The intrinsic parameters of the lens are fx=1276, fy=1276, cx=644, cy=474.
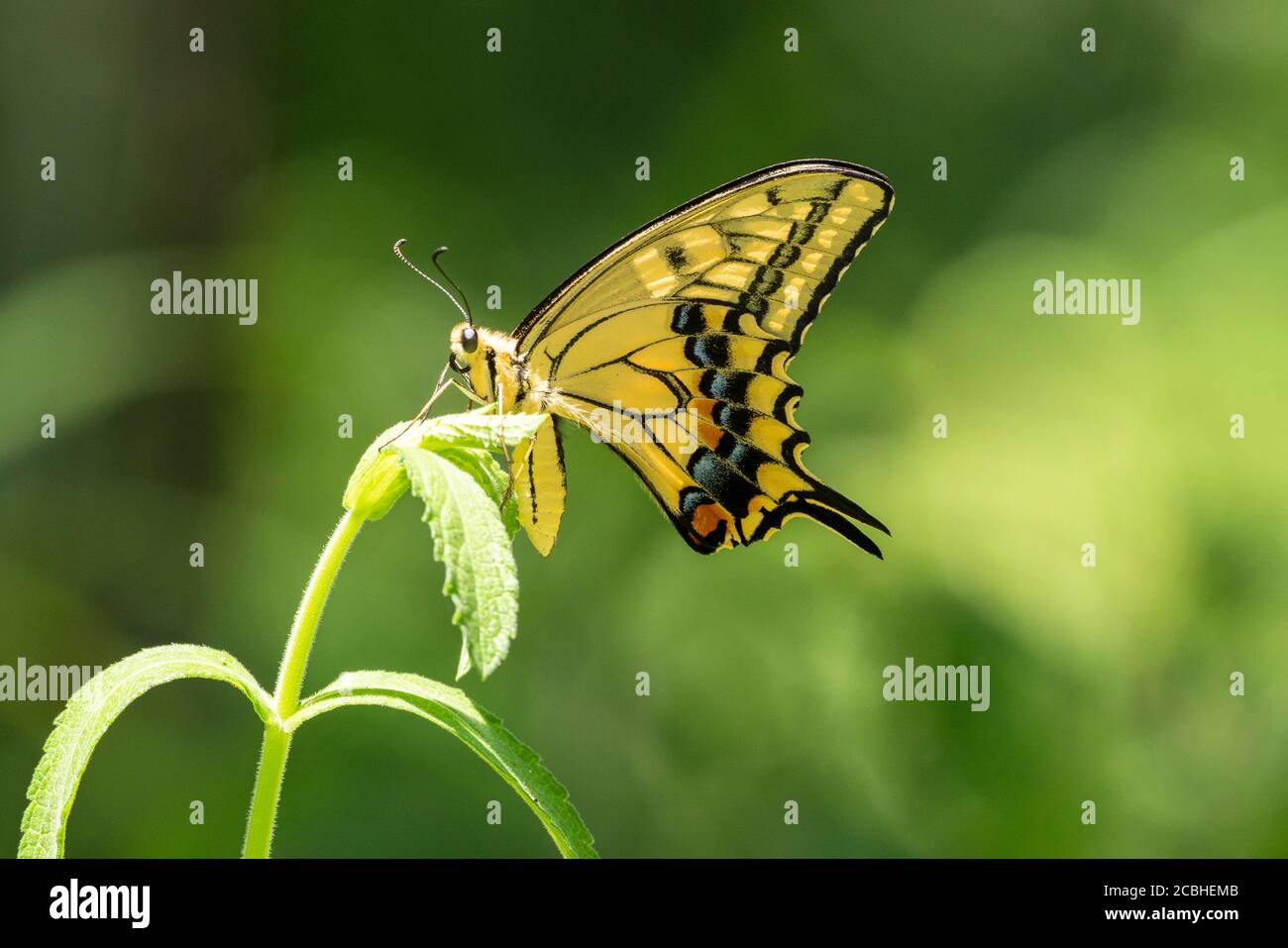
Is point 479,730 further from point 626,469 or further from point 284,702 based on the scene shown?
point 626,469

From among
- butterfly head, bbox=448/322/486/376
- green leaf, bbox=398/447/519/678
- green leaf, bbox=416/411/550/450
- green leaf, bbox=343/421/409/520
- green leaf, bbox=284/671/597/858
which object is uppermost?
butterfly head, bbox=448/322/486/376

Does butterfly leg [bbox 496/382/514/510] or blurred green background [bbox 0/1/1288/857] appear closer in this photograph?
butterfly leg [bbox 496/382/514/510]

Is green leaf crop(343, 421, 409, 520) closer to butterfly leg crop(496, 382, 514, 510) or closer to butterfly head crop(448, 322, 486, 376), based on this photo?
butterfly leg crop(496, 382, 514, 510)

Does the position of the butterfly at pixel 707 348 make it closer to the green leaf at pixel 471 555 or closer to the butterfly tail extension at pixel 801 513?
the butterfly tail extension at pixel 801 513

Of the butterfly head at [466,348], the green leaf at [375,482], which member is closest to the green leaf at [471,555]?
the green leaf at [375,482]

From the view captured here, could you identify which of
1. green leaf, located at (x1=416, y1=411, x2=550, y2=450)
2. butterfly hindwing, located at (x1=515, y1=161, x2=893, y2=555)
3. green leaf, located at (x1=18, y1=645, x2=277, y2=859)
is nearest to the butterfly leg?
green leaf, located at (x1=416, y1=411, x2=550, y2=450)

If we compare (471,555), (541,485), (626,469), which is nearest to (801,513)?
(541,485)

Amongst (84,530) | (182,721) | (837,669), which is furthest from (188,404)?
(837,669)
